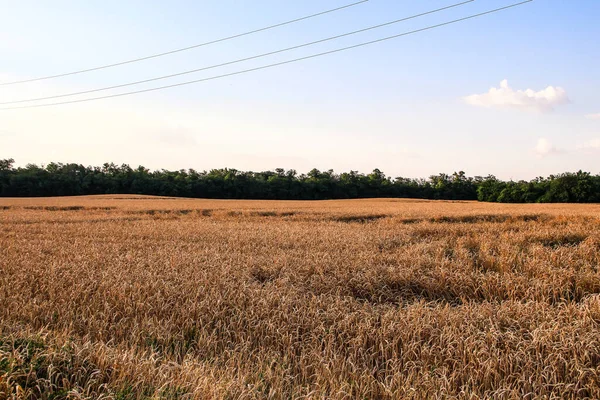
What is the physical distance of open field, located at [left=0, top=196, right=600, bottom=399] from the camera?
3.93 metres

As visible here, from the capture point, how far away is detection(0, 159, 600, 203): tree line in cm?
7394

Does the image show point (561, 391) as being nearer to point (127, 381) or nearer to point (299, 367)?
point (299, 367)

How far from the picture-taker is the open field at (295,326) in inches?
155

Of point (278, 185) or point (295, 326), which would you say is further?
point (278, 185)

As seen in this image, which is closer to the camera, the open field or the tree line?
the open field

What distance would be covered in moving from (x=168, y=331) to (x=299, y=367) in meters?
1.87

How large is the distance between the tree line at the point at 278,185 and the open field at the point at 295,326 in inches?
2855

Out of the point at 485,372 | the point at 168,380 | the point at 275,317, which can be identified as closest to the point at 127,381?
the point at 168,380

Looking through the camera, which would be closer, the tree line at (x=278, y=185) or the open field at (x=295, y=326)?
the open field at (x=295, y=326)

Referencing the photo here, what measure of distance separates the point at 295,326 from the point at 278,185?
8386 centimetres

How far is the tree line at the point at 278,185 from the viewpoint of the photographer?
73.9 meters

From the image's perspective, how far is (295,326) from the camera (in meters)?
5.66

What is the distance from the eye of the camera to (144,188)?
84.6 metres

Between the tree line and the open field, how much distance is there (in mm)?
72510
